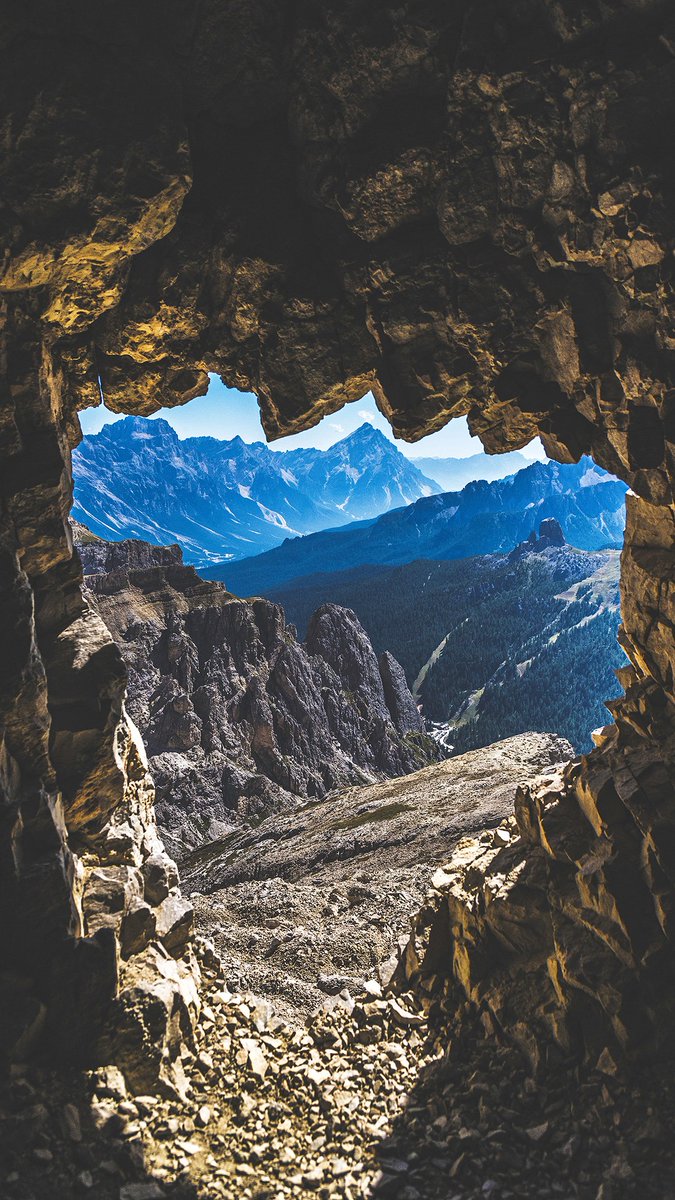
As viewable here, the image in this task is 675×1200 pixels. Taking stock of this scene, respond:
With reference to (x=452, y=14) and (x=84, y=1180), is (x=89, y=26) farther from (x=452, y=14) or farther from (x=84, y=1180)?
(x=84, y=1180)


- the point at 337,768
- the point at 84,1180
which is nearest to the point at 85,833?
the point at 84,1180

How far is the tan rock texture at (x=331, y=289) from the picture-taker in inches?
626

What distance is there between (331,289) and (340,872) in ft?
213

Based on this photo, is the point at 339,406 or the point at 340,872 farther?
the point at 340,872

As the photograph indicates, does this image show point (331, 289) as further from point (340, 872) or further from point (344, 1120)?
point (340, 872)

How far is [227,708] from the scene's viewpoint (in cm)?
14550

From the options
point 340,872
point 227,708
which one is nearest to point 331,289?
point 340,872

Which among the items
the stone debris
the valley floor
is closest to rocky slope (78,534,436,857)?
the valley floor

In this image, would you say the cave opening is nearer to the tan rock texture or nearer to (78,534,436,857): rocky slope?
the tan rock texture

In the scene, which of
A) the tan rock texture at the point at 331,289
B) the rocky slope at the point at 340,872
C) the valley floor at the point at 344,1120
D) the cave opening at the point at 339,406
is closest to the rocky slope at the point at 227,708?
the rocky slope at the point at 340,872

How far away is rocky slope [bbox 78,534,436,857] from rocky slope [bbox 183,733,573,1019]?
19004mm

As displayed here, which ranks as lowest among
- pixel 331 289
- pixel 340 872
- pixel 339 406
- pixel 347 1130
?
pixel 340 872

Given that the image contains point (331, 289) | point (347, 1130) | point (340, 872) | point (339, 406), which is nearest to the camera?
point (347, 1130)

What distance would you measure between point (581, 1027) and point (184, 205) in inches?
1002
